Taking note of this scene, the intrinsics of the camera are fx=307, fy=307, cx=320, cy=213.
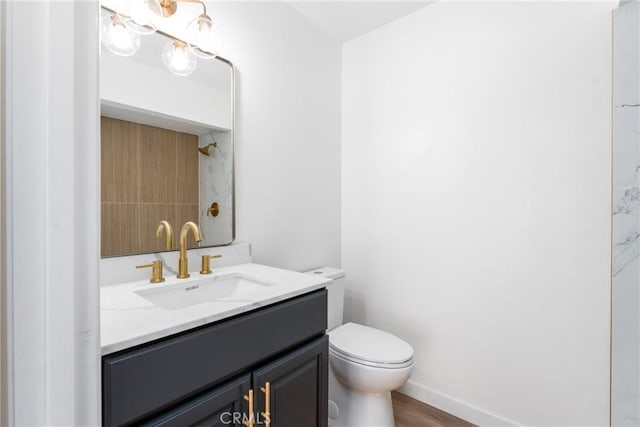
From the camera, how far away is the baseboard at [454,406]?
5.22ft

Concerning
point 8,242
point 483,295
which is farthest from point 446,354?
point 8,242

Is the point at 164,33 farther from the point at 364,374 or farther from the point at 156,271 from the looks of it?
the point at 364,374

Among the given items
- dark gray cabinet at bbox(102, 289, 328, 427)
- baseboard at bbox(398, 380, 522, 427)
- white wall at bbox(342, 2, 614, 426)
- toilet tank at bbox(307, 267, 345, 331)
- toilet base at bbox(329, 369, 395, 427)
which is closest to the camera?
dark gray cabinet at bbox(102, 289, 328, 427)

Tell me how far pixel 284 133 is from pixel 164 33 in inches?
29.2

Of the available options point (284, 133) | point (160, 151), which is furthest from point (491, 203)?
point (160, 151)

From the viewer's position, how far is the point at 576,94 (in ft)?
4.55

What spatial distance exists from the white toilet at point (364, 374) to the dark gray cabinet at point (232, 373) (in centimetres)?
30

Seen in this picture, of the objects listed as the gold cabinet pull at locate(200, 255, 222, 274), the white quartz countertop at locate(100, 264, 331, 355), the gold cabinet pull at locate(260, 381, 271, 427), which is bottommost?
the gold cabinet pull at locate(260, 381, 271, 427)

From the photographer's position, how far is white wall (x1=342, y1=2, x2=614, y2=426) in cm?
137

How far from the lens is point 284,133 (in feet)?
5.92

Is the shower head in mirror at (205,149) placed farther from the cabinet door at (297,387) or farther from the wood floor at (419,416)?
the wood floor at (419,416)

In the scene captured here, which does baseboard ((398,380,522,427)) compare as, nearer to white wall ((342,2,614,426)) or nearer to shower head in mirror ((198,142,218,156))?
white wall ((342,2,614,426))

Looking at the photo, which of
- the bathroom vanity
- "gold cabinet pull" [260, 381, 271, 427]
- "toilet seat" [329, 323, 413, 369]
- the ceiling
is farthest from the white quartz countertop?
the ceiling

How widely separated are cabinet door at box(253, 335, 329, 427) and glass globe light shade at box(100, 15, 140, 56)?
124 centimetres
